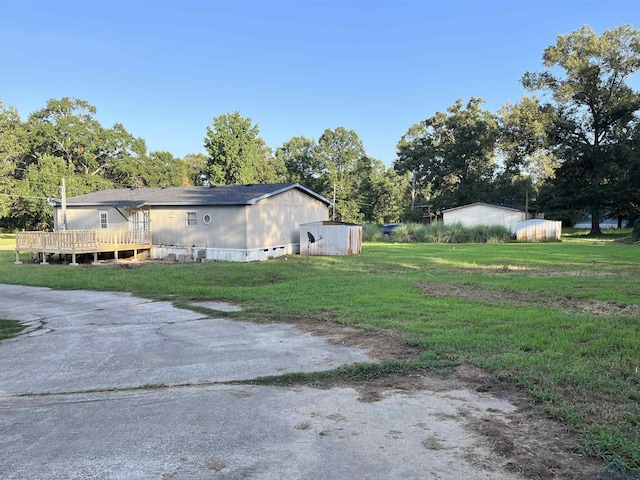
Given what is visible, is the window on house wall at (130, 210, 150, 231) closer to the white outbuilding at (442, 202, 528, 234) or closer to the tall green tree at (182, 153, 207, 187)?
the white outbuilding at (442, 202, 528, 234)

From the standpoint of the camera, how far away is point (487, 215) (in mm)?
41156

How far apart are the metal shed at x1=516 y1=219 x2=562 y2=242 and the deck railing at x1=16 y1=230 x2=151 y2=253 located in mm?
28672

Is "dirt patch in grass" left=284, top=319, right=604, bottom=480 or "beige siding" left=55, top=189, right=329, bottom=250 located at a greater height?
"beige siding" left=55, top=189, right=329, bottom=250

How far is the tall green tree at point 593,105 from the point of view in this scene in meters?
38.9

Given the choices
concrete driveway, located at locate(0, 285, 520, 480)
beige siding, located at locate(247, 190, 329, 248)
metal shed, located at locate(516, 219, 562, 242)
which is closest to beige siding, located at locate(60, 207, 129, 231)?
beige siding, located at locate(247, 190, 329, 248)

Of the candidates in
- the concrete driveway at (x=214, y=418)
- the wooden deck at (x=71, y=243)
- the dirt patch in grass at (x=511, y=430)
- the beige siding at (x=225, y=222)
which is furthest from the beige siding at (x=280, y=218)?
the dirt patch in grass at (x=511, y=430)

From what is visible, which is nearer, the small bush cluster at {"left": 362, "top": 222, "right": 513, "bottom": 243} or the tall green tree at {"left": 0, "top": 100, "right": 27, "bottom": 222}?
the small bush cluster at {"left": 362, "top": 222, "right": 513, "bottom": 243}

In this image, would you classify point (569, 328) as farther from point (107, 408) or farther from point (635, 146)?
point (635, 146)

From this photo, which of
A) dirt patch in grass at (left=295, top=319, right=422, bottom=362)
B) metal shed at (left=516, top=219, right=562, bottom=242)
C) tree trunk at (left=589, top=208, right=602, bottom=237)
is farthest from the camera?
tree trunk at (left=589, top=208, right=602, bottom=237)

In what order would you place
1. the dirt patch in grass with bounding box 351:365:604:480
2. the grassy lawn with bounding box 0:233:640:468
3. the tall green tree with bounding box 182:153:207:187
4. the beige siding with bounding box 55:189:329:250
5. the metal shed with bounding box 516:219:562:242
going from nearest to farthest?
the dirt patch in grass with bounding box 351:365:604:480 < the grassy lawn with bounding box 0:233:640:468 < the beige siding with bounding box 55:189:329:250 < the metal shed with bounding box 516:219:562:242 < the tall green tree with bounding box 182:153:207:187

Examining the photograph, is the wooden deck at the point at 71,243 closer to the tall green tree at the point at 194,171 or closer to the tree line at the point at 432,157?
the tree line at the point at 432,157

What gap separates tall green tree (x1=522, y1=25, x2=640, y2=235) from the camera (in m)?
38.9

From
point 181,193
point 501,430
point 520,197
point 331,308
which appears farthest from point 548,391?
point 520,197

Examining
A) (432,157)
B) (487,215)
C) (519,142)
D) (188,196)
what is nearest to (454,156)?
(432,157)
